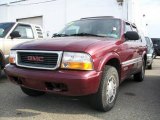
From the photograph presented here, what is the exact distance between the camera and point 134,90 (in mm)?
6680

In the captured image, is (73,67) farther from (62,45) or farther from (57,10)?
(57,10)

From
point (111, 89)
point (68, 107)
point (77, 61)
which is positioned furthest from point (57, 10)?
point (77, 61)

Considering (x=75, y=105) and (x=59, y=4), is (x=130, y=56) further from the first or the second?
(x=59, y=4)

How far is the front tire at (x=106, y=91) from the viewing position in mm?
4449

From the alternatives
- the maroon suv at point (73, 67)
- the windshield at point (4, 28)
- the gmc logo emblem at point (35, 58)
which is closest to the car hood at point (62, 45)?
the maroon suv at point (73, 67)

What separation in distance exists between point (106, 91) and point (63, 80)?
0.86m

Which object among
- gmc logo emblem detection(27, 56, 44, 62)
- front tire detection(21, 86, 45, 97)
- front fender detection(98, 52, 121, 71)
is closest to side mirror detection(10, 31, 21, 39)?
front tire detection(21, 86, 45, 97)

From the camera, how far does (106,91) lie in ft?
14.9

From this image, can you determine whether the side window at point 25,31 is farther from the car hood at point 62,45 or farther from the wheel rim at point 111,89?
the wheel rim at point 111,89

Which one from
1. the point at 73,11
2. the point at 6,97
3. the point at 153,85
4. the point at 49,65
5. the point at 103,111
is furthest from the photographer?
the point at 73,11

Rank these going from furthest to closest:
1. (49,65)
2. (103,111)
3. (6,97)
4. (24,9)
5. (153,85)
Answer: (24,9) → (153,85) → (6,97) → (103,111) → (49,65)

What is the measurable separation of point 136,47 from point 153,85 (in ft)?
4.80

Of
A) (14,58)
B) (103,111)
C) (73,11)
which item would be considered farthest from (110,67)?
(73,11)

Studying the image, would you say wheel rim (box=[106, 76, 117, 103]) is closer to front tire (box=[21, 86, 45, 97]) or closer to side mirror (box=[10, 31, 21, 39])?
front tire (box=[21, 86, 45, 97])
